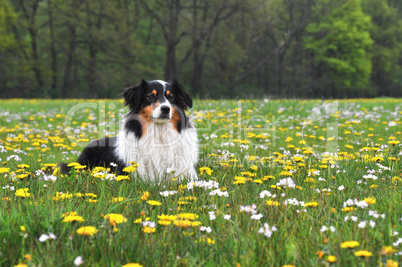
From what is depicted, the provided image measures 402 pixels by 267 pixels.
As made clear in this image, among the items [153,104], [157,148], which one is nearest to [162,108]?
[153,104]

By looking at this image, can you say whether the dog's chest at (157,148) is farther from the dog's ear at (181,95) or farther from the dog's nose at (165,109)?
the dog's ear at (181,95)

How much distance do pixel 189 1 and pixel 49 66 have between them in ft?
66.3

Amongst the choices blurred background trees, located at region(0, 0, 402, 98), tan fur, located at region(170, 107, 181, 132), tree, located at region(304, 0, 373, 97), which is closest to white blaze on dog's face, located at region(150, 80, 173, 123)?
tan fur, located at region(170, 107, 181, 132)

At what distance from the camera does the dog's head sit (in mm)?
4263

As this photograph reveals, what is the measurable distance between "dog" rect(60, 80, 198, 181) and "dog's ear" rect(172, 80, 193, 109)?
15 mm

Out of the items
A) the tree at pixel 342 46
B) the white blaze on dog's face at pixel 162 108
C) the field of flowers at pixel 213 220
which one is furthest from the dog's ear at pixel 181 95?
the tree at pixel 342 46

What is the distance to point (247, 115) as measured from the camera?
10.1m

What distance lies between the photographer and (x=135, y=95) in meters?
4.55

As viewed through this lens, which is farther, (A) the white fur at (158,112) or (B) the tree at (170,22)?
(B) the tree at (170,22)

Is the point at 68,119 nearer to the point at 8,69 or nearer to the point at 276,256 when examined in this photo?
the point at 276,256

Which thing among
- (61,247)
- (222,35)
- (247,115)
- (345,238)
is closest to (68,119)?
(247,115)

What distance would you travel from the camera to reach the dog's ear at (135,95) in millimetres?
4516

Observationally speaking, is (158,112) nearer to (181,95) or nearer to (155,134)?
(155,134)

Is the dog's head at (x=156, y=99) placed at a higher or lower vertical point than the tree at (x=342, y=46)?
lower
